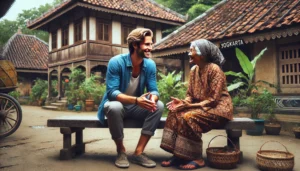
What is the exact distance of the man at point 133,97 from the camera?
294 cm

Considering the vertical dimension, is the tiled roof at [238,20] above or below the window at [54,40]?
below

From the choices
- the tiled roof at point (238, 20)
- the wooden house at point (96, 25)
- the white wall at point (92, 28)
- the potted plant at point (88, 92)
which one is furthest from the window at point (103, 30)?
the tiled roof at point (238, 20)

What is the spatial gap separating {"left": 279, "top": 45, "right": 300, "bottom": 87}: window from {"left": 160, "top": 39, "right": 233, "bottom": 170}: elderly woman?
179 inches

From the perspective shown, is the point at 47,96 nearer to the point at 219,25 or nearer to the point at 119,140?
the point at 219,25

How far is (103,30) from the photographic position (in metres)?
13.9

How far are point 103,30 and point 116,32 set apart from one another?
2.66 feet

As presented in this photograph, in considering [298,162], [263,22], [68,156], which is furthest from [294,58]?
[68,156]

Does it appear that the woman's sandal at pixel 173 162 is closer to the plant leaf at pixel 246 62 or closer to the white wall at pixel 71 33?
the plant leaf at pixel 246 62

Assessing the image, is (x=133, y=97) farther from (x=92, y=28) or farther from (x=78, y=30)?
(x=78, y=30)

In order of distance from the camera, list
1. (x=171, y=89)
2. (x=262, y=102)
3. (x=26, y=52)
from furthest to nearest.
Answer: (x=26, y=52) → (x=171, y=89) → (x=262, y=102)

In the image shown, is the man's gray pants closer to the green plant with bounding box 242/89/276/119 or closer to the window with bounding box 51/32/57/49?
the green plant with bounding box 242/89/276/119

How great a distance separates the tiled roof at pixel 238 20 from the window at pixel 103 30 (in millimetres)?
5543

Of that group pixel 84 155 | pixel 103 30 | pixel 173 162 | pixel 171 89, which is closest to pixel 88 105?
pixel 103 30

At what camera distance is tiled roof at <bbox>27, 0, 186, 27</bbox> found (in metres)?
12.9
